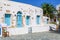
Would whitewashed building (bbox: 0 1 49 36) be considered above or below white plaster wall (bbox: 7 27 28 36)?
above

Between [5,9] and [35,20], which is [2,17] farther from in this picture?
[35,20]

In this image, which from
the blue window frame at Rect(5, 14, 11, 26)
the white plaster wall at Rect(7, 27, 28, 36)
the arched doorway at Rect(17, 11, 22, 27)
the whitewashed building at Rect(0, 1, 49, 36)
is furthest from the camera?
the arched doorway at Rect(17, 11, 22, 27)

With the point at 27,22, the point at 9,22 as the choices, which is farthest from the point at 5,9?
the point at 27,22

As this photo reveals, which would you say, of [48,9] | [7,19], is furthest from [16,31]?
[48,9]

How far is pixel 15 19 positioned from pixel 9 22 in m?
1.07

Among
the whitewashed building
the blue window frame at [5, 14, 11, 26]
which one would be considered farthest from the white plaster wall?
the blue window frame at [5, 14, 11, 26]

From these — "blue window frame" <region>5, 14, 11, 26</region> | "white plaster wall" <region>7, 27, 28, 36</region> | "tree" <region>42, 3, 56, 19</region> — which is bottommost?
"white plaster wall" <region>7, 27, 28, 36</region>

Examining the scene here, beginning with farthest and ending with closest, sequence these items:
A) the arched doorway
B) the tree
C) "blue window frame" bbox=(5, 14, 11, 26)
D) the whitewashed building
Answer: the tree → the arched doorway → "blue window frame" bbox=(5, 14, 11, 26) → the whitewashed building

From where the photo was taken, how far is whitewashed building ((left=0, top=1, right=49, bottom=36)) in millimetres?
15820

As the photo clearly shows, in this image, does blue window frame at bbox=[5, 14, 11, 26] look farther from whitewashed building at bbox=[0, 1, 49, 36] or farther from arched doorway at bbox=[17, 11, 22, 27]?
arched doorway at bbox=[17, 11, 22, 27]

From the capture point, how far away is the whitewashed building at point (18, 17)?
623 inches

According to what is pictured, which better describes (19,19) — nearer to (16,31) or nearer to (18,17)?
(18,17)

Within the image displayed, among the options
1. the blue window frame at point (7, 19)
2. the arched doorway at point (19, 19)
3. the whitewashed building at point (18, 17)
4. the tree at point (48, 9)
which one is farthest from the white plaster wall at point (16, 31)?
the tree at point (48, 9)

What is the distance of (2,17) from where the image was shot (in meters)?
15.8
